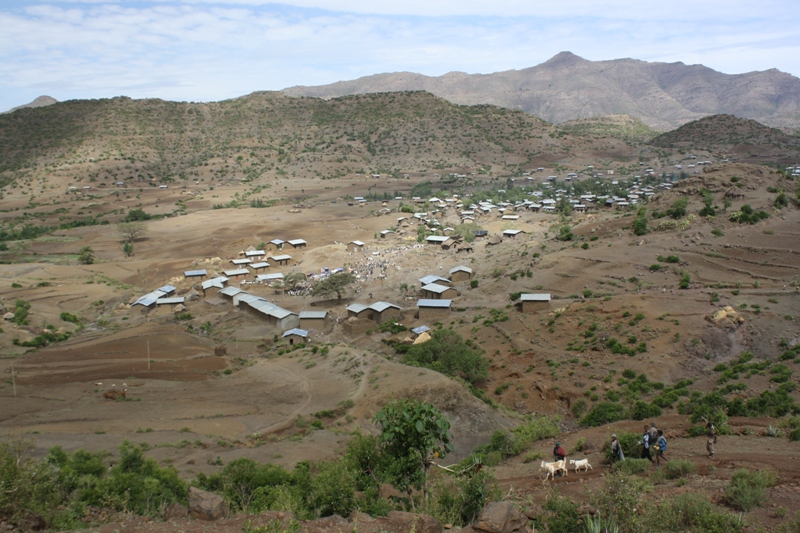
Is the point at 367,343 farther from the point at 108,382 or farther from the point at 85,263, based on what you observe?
the point at 85,263

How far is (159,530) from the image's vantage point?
11.3 meters

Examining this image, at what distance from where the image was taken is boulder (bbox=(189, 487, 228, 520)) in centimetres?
1334

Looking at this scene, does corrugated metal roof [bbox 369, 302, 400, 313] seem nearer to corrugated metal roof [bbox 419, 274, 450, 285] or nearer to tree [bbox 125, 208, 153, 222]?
corrugated metal roof [bbox 419, 274, 450, 285]

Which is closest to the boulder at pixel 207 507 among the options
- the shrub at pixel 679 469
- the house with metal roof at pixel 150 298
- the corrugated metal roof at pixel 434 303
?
the shrub at pixel 679 469

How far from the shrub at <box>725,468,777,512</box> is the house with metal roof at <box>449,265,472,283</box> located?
39552 mm

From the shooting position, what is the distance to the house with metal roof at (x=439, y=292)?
47906mm

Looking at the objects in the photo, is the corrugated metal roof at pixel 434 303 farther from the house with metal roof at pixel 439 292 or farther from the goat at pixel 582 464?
the goat at pixel 582 464

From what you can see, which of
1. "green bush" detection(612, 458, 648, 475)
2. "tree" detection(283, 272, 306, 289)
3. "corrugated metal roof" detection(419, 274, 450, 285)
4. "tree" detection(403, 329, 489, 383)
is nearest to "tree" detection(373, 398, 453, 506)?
"green bush" detection(612, 458, 648, 475)

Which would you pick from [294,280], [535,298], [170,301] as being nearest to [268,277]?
[294,280]

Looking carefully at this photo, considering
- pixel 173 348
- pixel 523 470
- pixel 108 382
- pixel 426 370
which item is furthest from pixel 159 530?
pixel 173 348

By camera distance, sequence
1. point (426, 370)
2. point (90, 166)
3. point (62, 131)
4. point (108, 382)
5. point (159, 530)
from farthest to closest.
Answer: point (62, 131) → point (90, 166) → point (108, 382) → point (426, 370) → point (159, 530)

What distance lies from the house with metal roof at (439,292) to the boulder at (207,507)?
1370 inches

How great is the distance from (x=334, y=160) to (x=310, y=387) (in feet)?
376

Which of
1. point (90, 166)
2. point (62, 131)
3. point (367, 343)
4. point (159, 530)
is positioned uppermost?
point (62, 131)
